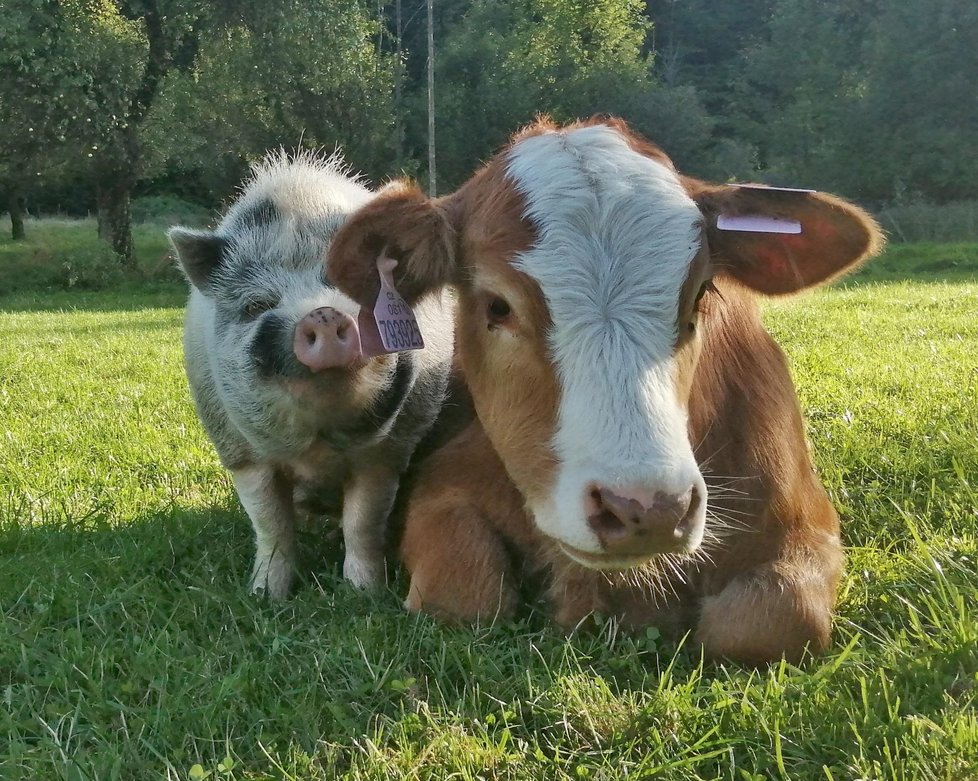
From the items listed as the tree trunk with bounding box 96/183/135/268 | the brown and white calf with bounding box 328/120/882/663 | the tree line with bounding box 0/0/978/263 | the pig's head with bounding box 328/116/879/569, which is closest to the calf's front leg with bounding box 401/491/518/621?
the brown and white calf with bounding box 328/120/882/663

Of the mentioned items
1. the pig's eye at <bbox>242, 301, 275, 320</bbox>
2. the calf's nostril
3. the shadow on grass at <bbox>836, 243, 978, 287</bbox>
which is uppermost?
the calf's nostril

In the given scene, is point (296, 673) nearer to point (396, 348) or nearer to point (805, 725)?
point (396, 348)

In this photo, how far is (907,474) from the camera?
149 inches

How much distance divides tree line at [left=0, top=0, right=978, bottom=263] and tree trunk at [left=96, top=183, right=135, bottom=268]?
0.07m

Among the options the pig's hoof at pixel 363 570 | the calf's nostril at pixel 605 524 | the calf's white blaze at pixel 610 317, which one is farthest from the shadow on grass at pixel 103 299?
the calf's nostril at pixel 605 524

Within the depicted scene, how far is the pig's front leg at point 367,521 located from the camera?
3.33 metres

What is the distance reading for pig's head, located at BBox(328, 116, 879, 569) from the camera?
2146 mm

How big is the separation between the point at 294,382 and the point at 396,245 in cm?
69

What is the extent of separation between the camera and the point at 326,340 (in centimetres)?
300

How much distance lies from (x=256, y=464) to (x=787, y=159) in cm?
4284

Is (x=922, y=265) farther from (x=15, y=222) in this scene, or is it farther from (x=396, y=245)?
(x=15, y=222)

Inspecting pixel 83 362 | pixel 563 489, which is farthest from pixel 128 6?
pixel 563 489

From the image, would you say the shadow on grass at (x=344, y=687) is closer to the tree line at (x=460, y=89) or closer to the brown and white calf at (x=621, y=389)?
the brown and white calf at (x=621, y=389)

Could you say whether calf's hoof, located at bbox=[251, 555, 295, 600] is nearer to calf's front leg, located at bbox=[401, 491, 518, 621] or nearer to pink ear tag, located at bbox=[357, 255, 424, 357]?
calf's front leg, located at bbox=[401, 491, 518, 621]
